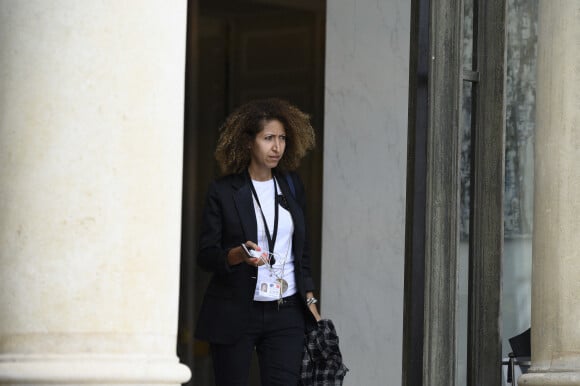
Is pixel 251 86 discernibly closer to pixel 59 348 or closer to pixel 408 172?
pixel 408 172

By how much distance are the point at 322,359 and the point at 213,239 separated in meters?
0.76

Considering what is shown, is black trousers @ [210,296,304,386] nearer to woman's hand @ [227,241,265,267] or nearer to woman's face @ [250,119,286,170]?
woman's hand @ [227,241,265,267]

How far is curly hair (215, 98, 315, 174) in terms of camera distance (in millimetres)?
7168

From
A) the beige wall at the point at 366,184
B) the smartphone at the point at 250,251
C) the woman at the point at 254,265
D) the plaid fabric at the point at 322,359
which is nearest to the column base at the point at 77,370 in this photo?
the smartphone at the point at 250,251

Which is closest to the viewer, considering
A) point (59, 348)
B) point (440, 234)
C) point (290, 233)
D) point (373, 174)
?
point (59, 348)

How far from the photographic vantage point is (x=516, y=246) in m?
8.62

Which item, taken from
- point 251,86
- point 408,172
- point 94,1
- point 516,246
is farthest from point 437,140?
point 251,86

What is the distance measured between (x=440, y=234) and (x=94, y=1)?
10.3ft

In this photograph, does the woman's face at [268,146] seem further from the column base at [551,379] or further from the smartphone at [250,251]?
the column base at [551,379]

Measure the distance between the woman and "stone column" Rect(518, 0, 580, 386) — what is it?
1171 millimetres

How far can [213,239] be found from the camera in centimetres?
695

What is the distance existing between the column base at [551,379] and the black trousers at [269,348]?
1.15 metres

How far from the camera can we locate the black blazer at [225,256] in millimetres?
6914

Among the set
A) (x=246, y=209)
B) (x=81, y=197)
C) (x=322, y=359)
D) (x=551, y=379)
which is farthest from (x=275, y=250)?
(x=81, y=197)
